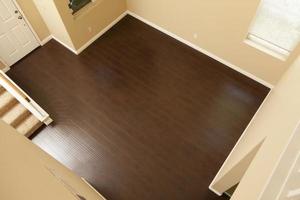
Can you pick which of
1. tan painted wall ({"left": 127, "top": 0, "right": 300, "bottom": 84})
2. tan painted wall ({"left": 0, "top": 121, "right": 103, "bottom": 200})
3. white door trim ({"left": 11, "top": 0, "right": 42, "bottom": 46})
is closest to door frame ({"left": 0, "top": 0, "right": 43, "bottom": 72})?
white door trim ({"left": 11, "top": 0, "right": 42, "bottom": 46})

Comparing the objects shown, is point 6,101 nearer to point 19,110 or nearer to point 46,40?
point 19,110

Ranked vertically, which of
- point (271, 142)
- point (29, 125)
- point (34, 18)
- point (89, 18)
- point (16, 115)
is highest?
point (271, 142)

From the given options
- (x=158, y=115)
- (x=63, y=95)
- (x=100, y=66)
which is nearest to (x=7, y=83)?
(x=63, y=95)

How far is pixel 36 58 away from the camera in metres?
6.14

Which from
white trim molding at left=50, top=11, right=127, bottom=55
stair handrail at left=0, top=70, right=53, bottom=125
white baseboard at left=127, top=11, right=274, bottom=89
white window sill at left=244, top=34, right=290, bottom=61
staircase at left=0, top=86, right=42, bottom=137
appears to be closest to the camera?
white window sill at left=244, top=34, right=290, bottom=61

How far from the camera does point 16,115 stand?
5.18m

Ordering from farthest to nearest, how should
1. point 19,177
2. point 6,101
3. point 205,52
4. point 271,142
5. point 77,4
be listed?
point 205,52, point 77,4, point 6,101, point 271,142, point 19,177

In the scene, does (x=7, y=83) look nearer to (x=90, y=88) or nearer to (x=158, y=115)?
(x=90, y=88)

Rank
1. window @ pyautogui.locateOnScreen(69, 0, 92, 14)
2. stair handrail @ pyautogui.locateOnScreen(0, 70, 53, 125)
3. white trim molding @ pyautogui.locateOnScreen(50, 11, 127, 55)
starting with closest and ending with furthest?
1. stair handrail @ pyautogui.locateOnScreen(0, 70, 53, 125)
2. window @ pyautogui.locateOnScreen(69, 0, 92, 14)
3. white trim molding @ pyautogui.locateOnScreen(50, 11, 127, 55)

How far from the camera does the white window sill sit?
4.82 m

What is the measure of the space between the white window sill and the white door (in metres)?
4.73

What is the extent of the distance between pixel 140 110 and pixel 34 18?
3176 mm

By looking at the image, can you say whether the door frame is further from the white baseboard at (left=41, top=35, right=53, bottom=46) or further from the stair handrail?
the stair handrail

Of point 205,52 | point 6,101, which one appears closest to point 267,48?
point 205,52
